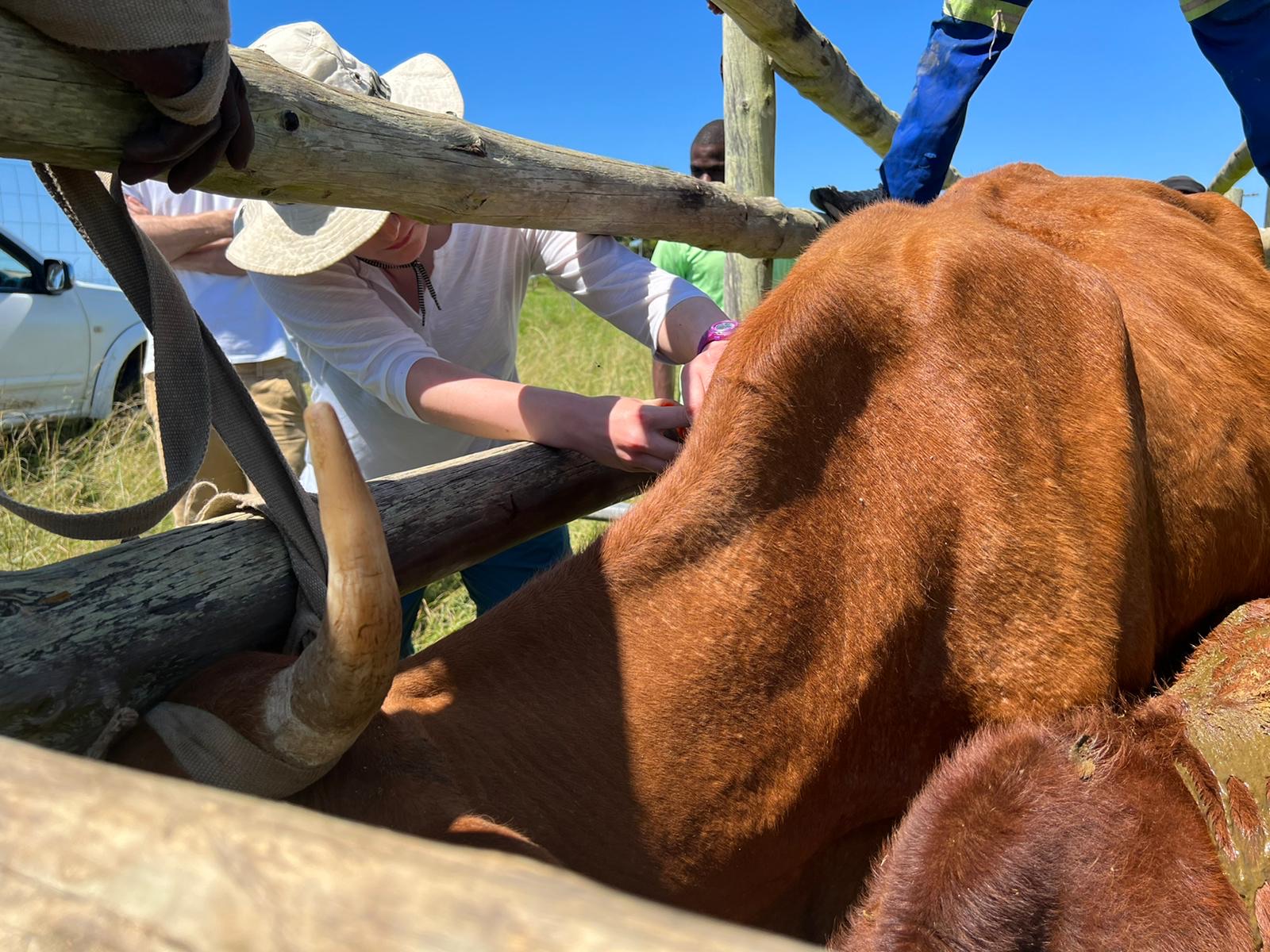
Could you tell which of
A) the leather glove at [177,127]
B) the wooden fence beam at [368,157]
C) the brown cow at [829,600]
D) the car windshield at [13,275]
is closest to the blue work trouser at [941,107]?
the wooden fence beam at [368,157]

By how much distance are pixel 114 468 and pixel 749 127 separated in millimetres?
4617

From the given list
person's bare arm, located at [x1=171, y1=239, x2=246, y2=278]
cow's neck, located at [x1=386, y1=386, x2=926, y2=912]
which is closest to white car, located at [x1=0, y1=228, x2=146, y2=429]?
person's bare arm, located at [x1=171, y1=239, x2=246, y2=278]

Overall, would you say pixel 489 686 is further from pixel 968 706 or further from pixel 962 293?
pixel 962 293

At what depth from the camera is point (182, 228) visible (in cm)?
352

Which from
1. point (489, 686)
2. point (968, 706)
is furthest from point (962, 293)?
point (489, 686)

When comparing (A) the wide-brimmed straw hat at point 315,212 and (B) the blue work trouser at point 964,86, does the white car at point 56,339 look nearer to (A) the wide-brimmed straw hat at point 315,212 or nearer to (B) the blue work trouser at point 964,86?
(A) the wide-brimmed straw hat at point 315,212

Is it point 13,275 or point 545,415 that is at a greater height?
point 13,275

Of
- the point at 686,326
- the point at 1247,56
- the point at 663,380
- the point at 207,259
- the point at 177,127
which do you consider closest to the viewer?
the point at 177,127

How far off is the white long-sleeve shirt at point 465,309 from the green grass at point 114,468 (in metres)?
0.56

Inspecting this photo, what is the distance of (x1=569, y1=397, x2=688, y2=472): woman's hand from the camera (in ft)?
6.48

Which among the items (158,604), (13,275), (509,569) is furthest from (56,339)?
(158,604)

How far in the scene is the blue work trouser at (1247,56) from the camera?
2.95m

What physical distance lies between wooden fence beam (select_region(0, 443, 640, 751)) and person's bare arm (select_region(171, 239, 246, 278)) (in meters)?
2.20

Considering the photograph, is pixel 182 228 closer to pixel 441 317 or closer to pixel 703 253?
pixel 441 317
